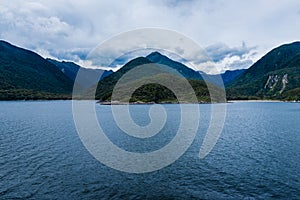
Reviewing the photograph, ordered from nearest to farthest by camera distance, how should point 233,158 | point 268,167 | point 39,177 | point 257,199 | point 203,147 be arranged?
1. point 257,199
2. point 39,177
3. point 268,167
4. point 233,158
5. point 203,147

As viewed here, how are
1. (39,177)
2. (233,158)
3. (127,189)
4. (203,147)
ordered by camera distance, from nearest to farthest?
(127,189), (39,177), (233,158), (203,147)

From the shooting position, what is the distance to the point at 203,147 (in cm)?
5544

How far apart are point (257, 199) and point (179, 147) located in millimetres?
28330

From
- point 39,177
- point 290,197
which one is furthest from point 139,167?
point 290,197

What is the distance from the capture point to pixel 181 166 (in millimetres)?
41375

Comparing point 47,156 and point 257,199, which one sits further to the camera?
point 47,156

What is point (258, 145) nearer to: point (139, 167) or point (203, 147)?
point (203, 147)

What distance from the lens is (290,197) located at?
28547 mm

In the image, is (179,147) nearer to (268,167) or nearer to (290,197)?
(268,167)

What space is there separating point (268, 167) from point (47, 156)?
123ft

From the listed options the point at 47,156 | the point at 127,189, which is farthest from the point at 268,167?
the point at 47,156

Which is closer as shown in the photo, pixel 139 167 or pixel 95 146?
pixel 139 167

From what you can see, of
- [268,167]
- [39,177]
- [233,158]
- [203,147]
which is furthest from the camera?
[203,147]

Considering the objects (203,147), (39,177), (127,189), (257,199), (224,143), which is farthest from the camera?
(224,143)
